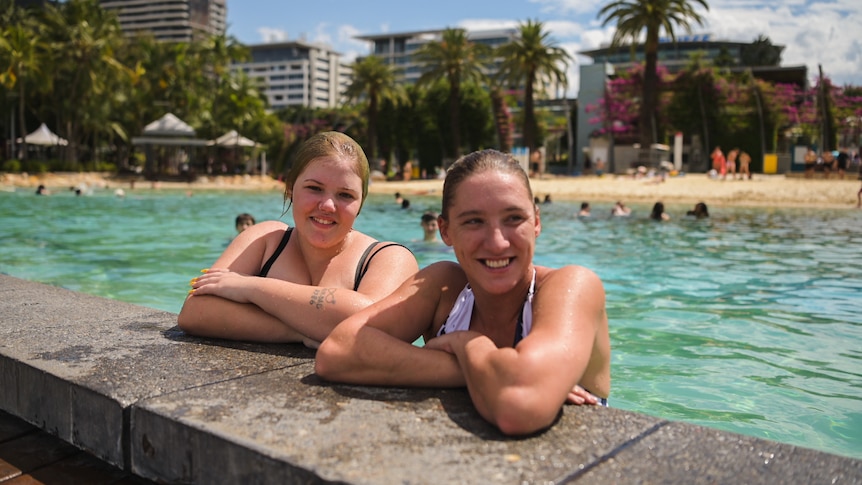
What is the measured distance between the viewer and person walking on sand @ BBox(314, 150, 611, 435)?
210 cm

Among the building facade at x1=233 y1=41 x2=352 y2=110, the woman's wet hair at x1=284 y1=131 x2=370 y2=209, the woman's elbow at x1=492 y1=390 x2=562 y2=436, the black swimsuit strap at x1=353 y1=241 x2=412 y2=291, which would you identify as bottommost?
the woman's elbow at x1=492 y1=390 x2=562 y2=436

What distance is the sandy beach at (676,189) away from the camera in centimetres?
2564

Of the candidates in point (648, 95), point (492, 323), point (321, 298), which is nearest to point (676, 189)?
point (648, 95)

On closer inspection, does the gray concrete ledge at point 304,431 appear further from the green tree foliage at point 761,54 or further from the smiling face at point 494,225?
the green tree foliage at point 761,54

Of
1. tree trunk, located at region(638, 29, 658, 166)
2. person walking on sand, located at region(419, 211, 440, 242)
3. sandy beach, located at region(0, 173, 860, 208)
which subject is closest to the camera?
person walking on sand, located at region(419, 211, 440, 242)

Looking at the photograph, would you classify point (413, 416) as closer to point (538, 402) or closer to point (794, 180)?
point (538, 402)

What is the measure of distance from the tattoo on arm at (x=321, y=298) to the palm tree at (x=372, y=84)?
143 ft

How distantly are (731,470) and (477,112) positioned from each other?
5110 cm

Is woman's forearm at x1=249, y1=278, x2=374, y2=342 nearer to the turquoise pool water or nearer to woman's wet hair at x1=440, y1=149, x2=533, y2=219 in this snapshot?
woman's wet hair at x1=440, y1=149, x2=533, y2=219

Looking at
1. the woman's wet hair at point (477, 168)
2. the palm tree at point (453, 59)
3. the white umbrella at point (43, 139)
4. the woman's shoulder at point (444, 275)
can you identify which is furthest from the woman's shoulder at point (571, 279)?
the white umbrella at point (43, 139)

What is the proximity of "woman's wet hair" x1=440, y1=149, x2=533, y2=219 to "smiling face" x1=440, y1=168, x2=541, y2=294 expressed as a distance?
11mm

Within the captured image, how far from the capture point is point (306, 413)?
2.22m

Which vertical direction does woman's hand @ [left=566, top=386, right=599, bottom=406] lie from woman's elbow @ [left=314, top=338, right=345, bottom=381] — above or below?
below

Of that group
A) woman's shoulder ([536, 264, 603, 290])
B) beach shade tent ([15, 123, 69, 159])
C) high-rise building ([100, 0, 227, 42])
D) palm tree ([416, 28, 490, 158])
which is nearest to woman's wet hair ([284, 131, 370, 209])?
woman's shoulder ([536, 264, 603, 290])
